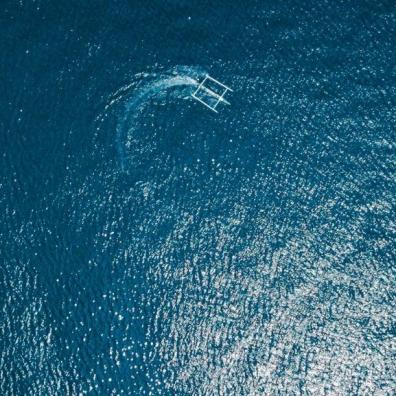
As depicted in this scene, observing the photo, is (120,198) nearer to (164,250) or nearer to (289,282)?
(164,250)

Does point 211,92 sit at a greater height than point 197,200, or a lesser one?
greater

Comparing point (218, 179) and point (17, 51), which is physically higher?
point (17, 51)

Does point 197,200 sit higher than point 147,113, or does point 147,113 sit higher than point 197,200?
point 147,113

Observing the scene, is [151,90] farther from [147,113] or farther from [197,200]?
[197,200]

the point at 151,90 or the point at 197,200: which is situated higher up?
the point at 151,90

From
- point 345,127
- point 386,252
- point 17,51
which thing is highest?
point 17,51

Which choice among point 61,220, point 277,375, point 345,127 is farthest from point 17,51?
point 277,375

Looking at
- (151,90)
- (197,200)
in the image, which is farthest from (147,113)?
(197,200)

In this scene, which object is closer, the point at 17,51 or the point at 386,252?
the point at 386,252
